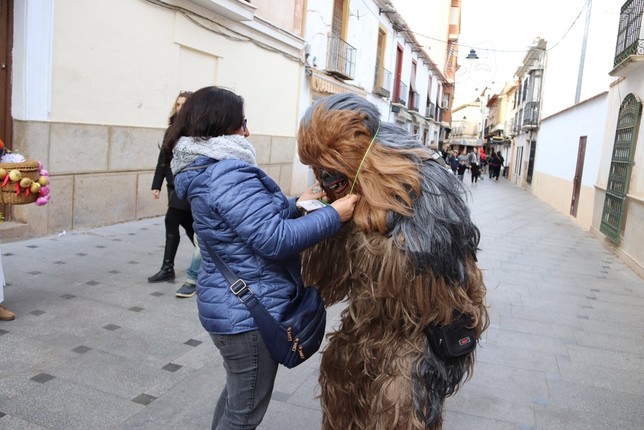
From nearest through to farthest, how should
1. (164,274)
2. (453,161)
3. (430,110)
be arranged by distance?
(164,274)
(453,161)
(430,110)

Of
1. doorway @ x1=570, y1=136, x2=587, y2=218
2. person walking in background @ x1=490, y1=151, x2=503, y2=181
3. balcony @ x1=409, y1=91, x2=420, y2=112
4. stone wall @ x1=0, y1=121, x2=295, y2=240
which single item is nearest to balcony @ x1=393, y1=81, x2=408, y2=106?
balcony @ x1=409, y1=91, x2=420, y2=112

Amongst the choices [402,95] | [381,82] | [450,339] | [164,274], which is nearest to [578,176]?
[381,82]

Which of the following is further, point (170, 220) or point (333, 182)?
Result: point (170, 220)

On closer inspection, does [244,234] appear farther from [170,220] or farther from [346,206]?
[170,220]

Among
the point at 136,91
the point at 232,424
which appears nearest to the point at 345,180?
the point at 232,424

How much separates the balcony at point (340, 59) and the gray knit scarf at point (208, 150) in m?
12.8

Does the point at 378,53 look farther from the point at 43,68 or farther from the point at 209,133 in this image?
the point at 209,133

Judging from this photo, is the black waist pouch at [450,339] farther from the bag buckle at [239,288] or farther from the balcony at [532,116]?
the balcony at [532,116]

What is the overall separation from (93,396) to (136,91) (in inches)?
218

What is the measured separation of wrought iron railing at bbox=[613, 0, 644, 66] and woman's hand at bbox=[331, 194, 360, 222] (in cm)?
867

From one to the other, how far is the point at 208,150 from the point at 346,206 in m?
0.50

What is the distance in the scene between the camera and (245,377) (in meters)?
1.85

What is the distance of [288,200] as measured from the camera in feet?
6.49

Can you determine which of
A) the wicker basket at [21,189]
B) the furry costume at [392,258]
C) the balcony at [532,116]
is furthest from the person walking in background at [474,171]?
the furry costume at [392,258]
